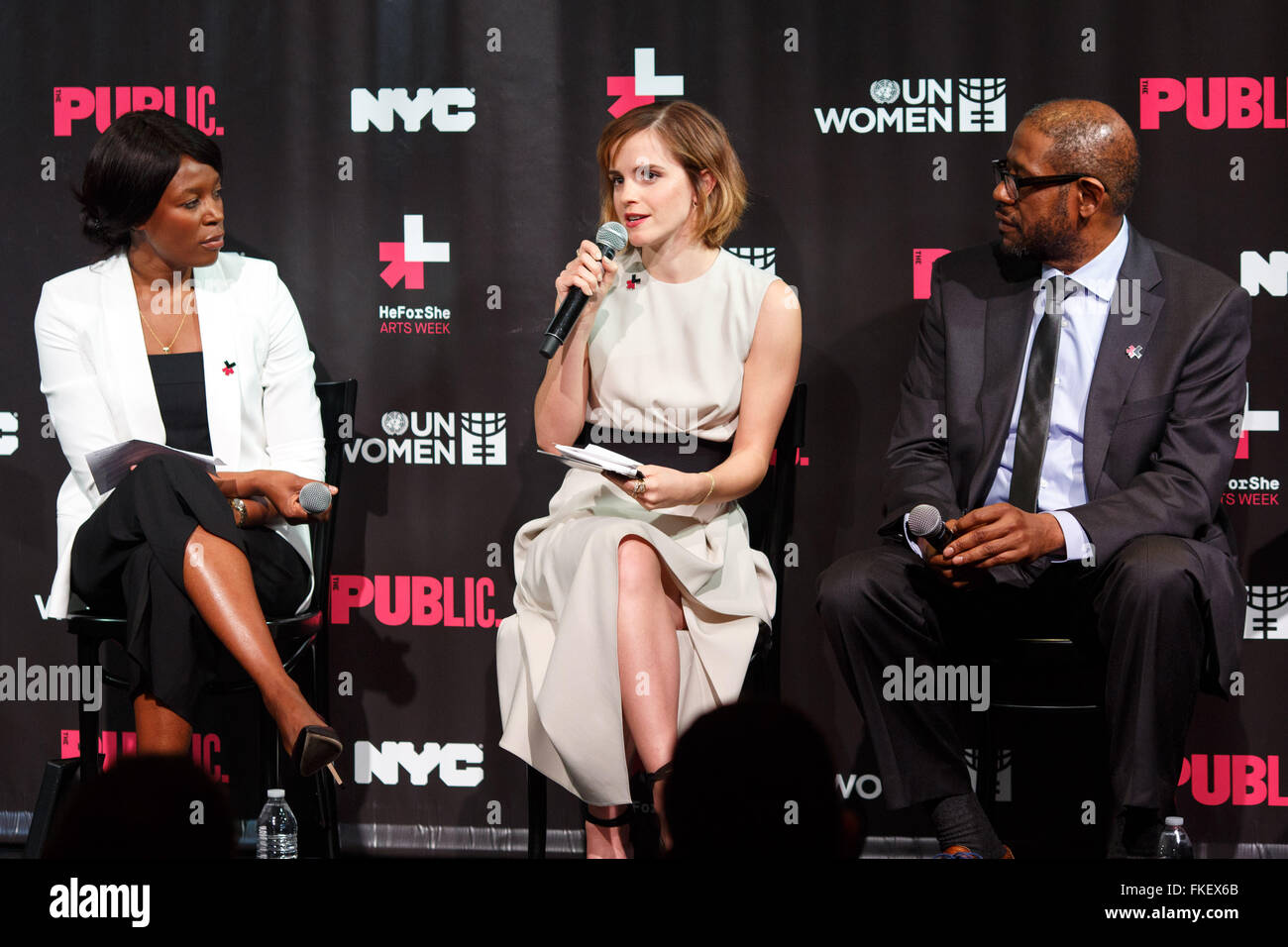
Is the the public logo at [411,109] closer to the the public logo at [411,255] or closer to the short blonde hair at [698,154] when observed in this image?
the the public logo at [411,255]

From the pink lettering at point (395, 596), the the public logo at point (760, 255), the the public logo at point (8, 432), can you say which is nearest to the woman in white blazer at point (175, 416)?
the pink lettering at point (395, 596)

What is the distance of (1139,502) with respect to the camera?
8.53 ft

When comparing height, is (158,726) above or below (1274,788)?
above

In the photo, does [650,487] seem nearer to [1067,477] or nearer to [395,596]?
[1067,477]

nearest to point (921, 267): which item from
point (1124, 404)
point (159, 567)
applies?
point (1124, 404)

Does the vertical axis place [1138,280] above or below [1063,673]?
above

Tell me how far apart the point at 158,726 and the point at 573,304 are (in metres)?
1.27

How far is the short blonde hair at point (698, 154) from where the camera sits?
290cm

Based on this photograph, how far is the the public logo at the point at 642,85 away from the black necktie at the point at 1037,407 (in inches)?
46.4

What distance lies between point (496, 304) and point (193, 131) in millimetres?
881

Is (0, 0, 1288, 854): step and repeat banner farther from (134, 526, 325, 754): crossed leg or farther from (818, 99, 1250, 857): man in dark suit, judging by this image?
(134, 526, 325, 754): crossed leg

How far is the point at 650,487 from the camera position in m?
2.61
